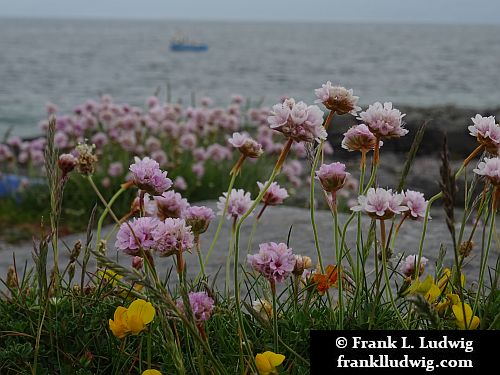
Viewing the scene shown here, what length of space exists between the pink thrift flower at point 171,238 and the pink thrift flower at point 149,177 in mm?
118

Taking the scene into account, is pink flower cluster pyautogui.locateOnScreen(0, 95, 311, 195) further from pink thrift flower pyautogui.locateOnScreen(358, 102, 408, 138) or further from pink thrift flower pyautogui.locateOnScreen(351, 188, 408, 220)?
pink thrift flower pyautogui.locateOnScreen(351, 188, 408, 220)

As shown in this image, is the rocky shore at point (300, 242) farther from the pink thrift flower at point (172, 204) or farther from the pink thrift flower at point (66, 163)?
the pink thrift flower at point (172, 204)

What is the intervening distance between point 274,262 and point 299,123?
0.33m

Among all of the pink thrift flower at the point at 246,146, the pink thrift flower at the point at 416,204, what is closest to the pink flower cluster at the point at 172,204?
the pink thrift flower at the point at 246,146

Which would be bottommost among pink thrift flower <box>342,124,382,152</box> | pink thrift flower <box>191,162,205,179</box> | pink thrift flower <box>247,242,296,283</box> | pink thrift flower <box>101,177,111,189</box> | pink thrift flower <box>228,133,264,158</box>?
pink thrift flower <box>101,177,111,189</box>

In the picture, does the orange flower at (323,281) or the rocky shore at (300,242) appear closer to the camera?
the orange flower at (323,281)

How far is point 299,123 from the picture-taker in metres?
1.70

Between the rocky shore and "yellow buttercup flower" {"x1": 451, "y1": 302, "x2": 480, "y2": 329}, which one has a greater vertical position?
"yellow buttercup flower" {"x1": 451, "y1": 302, "x2": 480, "y2": 329}

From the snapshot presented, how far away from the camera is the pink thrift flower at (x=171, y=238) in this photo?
1644mm

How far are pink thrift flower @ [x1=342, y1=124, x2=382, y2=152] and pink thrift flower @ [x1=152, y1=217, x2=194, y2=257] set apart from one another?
521 millimetres

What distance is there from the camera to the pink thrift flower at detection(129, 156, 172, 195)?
1733 millimetres

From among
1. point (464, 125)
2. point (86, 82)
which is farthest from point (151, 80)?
point (464, 125)

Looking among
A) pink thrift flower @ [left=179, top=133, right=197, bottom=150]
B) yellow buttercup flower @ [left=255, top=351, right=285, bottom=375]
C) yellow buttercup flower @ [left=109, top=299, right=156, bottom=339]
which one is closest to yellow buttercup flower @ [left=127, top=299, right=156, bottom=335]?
yellow buttercup flower @ [left=109, top=299, right=156, bottom=339]

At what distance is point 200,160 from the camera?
21.2 ft
